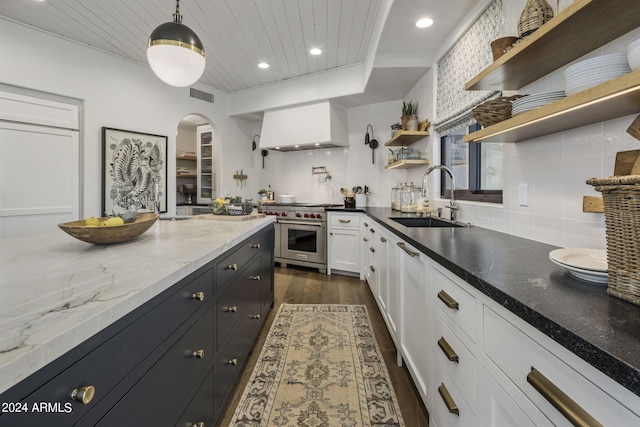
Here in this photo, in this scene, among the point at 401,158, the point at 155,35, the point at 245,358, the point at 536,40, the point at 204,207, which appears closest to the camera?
the point at 536,40

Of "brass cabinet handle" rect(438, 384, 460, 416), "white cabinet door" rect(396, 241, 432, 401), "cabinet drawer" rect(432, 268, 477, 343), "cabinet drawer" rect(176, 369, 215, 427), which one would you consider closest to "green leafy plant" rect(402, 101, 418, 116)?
"white cabinet door" rect(396, 241, 432, 401)

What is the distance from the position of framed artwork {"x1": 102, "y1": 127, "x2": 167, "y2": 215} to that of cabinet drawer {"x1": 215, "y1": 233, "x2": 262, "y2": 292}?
158 centimetres

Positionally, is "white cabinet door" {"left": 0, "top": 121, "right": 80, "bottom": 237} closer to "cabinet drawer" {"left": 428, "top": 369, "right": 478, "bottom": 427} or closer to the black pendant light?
the black pendant light

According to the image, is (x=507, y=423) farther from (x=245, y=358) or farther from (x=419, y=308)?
(x=245, y=358)

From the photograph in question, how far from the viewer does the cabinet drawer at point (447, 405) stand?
2.95ft

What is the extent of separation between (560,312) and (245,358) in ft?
5.55

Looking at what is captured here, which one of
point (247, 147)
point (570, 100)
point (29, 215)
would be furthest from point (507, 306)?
point (247, 147)

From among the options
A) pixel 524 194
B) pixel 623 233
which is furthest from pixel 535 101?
pixel 623 233

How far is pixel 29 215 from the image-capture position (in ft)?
8.86

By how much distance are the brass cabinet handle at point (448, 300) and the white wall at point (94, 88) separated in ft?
11.7

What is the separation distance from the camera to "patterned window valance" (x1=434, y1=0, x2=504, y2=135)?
1.82m

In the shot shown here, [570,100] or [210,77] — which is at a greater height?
[210,77]

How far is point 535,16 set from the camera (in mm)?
1133

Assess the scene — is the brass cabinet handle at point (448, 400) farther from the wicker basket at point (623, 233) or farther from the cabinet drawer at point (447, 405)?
the wicker basket at point (623, 233)
